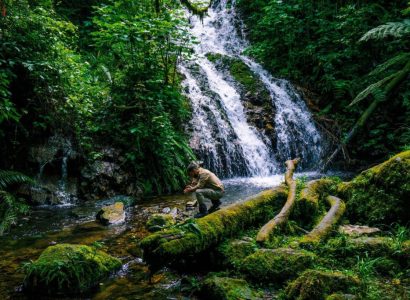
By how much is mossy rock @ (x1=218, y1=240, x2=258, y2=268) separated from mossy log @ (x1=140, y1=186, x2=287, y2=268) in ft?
0.55

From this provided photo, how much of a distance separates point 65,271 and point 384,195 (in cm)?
477

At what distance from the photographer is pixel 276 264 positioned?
416 cm

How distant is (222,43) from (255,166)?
32.2 ft

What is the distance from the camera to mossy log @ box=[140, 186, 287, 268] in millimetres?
4480

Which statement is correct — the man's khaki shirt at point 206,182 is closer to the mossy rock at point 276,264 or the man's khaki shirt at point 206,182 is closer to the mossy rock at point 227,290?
the mossy rock at point 276,264

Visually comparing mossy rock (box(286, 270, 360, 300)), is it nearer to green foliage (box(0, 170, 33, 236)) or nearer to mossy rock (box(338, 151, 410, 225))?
mossy rock (box(338, 151, 410, 225))

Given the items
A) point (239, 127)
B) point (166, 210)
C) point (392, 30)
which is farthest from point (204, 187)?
point (392, 30)

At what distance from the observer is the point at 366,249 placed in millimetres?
4488

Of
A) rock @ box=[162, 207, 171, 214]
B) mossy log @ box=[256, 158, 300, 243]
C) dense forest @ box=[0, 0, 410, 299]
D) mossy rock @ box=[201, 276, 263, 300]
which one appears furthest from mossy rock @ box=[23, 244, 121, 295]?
rock @ box=[162, 207, 171, 214]

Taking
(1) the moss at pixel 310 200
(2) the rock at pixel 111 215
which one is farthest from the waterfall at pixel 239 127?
(1) the moss at pixel 310 200

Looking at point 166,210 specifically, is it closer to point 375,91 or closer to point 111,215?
point 111,215

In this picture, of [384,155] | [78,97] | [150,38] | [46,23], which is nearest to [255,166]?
[384,155]

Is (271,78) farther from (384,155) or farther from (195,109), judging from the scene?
(384,155)

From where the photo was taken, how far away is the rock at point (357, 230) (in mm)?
5077
